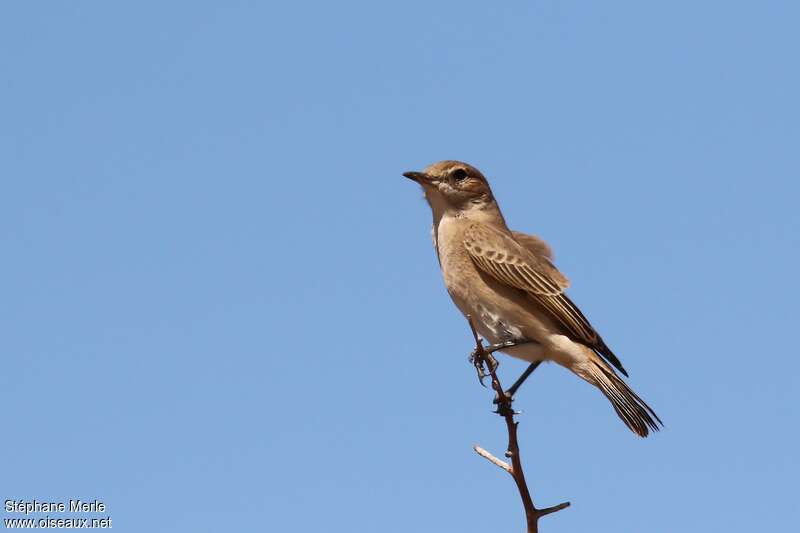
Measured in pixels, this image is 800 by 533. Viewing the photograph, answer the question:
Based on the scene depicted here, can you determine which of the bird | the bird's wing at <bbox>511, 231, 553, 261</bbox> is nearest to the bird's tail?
the bird

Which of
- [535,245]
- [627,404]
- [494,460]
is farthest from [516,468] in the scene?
[535,245]

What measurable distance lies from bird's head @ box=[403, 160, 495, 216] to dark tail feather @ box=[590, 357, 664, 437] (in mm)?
2554

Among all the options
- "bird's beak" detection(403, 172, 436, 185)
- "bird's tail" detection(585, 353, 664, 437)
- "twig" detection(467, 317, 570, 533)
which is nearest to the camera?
"twig" detection(467, 317, 570, 533)

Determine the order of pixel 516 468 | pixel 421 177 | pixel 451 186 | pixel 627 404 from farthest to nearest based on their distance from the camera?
1. pixel 451 186
2. pixel 421 177
3. pixel 627 404
4. pixel 516 468

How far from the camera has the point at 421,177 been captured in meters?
11.1

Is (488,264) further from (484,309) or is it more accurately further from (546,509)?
(546,509)

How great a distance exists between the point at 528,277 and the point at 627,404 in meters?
1.66

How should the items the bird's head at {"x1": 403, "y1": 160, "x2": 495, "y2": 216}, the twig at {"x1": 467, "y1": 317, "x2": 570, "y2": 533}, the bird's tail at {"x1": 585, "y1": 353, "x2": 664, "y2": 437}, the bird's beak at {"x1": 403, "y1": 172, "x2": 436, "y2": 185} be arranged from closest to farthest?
the twig at {"x1": 467, "y1": 317, "x2": 570, "y2": 533} → the bird's tail at {"x1": 585, "y1": 353, "x2": 664, "y2": 437} → the bird's beak at {"x1": 403, "y1": 172, "x2": 436, "y2": 185} → the bird's head at {"x1": 403, "y1": 160, "x2": 495, "y2": 216}

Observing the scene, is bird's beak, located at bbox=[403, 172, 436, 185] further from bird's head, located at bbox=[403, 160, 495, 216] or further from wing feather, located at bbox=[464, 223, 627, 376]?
wing feather, located at bbox=[464, 223, 627, 376]

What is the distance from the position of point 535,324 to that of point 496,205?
83.9 inches

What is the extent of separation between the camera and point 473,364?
30.6 feet

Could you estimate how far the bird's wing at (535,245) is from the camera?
37.2 feet

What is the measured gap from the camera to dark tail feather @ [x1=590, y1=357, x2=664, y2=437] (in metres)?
9.67

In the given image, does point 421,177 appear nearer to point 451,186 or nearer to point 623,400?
point 451,186
